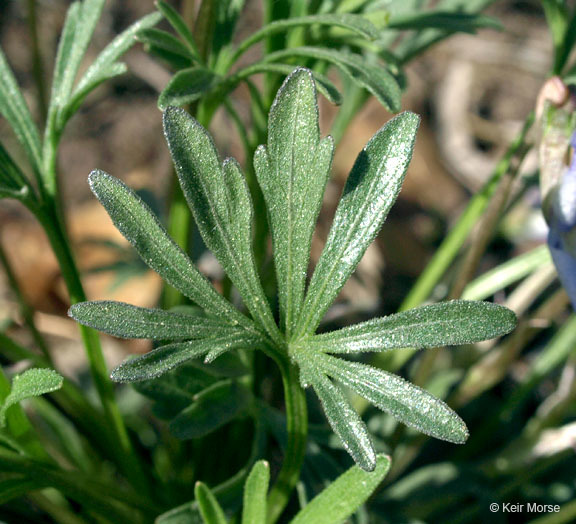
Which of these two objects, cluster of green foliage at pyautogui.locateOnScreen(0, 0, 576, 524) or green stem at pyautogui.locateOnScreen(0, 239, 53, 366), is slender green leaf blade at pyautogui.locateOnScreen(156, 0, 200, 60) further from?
green stem at pyautogui.locateOnScreen(0, 239, 53, 366)

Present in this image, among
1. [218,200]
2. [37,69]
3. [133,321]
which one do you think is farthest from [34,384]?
[37,69]

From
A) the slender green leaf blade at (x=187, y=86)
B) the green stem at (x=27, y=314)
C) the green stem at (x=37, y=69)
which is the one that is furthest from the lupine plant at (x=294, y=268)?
the green stem at (x=37, y=69)

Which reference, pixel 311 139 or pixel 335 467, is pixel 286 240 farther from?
pixel 335 467

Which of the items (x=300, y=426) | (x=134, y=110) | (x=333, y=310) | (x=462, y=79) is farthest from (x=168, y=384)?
(x=462, y=79)

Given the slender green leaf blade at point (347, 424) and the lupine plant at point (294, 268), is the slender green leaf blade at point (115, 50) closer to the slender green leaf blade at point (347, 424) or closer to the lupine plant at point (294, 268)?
the lupine plant at point (294, 268)

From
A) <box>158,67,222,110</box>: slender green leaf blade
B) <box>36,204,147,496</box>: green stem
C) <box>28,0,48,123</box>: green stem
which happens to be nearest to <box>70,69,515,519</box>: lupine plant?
<box>158,67,222,110</box>: slender green leaf blade
